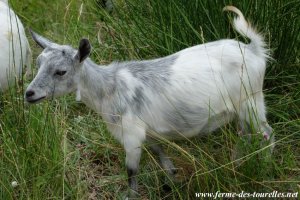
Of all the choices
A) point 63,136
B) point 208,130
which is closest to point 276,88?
point 208,130

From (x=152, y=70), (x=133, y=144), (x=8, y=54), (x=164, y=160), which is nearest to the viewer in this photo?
(x=133, y=144)

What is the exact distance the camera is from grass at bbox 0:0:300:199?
3.27 m

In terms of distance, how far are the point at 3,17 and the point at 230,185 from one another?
2167mm

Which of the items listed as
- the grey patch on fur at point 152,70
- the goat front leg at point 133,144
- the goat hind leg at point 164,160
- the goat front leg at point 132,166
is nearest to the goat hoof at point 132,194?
the goat front leg at point 132,166

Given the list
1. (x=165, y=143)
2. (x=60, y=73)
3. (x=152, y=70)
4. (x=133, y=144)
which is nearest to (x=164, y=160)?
(x=165, y=143)

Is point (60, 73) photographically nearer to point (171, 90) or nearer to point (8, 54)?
point (171, 90)

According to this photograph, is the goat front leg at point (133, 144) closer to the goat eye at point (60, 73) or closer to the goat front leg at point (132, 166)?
the goat front leg at point (132, 166)

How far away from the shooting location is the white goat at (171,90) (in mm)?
3285

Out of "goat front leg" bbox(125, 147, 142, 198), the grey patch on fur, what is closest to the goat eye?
the grey patch on fur

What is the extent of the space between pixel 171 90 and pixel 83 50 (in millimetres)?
530

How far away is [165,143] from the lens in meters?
3.35

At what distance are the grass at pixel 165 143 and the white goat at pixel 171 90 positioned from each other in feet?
0.49

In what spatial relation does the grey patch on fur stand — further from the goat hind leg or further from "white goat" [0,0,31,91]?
"white goat" [0,0,31,91]

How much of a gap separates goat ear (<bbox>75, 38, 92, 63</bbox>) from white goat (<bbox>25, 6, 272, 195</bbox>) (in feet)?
0.06
